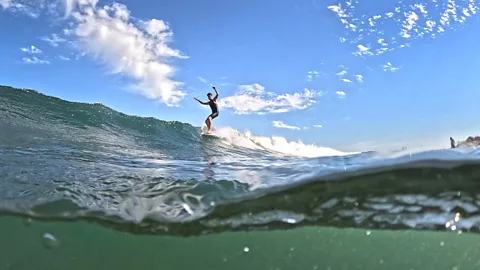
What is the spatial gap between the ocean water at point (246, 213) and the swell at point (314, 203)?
0.02 m

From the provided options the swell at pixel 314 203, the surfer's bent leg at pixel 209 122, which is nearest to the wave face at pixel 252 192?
the swell at pixel 314 203

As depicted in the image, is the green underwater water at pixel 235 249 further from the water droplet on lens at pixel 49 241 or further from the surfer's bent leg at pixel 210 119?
the surfer's bent leg at pixel 210 119

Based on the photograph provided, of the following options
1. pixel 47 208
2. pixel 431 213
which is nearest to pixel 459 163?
pixel 431 213

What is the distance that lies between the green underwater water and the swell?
0.76 feet

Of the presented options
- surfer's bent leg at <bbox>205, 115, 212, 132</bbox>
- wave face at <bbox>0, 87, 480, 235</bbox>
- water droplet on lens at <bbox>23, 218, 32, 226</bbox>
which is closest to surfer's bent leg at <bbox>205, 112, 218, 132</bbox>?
surfer's bent leg at <bbox>205, 115, 212, 132</bbox>

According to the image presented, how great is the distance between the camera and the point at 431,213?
7129 mm

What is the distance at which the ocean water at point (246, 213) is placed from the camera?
6.27 metres

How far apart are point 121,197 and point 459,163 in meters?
5.10

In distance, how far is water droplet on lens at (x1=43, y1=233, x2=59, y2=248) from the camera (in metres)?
6.12

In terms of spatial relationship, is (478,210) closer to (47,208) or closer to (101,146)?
(47,208)

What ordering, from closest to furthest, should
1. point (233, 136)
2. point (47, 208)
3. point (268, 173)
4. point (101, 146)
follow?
point (47, 208), point (268, 173), point (101, 146), point (233, 136)

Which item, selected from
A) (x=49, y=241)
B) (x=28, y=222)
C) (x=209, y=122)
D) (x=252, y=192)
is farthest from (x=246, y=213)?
(x=209, y=122)

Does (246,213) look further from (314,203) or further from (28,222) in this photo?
(28,222)

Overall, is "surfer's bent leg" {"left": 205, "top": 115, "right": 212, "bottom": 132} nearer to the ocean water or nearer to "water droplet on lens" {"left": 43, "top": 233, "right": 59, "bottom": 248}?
the ocean water
